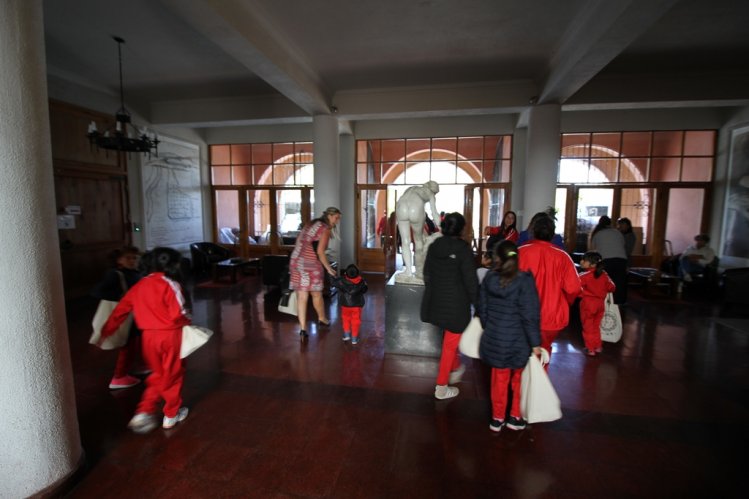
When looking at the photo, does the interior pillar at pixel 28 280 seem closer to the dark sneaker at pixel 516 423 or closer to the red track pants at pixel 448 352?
the red track pants at pixel 448 352

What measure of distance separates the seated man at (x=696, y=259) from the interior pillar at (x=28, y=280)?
8.59m

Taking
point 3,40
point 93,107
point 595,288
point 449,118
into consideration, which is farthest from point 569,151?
point 93,107

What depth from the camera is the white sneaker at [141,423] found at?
2.46 metres

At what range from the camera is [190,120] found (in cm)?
771

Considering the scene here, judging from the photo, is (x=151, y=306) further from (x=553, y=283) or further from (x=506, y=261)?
(x=553, y=283)

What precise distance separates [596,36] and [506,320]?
11.0 feet

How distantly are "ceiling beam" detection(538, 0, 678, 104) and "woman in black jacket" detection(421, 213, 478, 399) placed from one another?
2.57 m

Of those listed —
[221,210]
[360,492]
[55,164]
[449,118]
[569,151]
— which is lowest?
[360,492]

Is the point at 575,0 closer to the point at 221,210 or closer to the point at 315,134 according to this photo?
the point at 315,134

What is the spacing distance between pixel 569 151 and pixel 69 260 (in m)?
9.82

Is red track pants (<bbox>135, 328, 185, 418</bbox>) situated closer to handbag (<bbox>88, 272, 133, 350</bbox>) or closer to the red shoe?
handbag (<bbox>88, 272, 133, 350</bbox>)

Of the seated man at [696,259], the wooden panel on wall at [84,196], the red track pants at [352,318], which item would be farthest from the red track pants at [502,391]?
the wooden panel on wall at [84,196]

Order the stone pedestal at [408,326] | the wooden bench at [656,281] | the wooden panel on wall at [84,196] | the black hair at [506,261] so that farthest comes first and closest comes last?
1. the wooden bench at [656,281]
2. the wooden panel on wall at [84,196]
3. the stone pedestal at [408,326]
4. the black hair at [506,261]

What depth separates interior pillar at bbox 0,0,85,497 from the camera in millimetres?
1648
